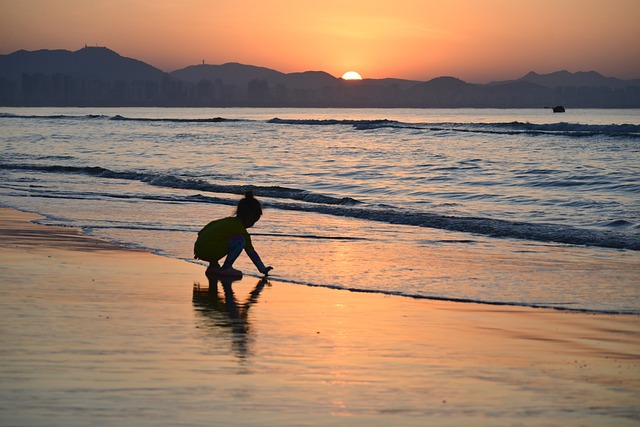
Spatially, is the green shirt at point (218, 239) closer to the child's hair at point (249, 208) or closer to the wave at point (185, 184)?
the child's hair at point (249, 208)

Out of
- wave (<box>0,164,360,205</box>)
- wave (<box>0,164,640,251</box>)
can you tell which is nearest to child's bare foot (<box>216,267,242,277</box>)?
wave (<box>0,164,640,251</box>)

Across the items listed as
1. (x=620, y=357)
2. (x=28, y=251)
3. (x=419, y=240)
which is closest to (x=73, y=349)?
(x=620, y=357)

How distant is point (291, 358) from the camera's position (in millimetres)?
6508

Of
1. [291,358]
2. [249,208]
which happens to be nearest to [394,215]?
[249,208]

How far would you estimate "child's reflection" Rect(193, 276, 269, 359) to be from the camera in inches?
285

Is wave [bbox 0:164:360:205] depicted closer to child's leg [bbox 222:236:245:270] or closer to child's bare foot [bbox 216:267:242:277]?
child's leg [bbox 222:236:245:270]

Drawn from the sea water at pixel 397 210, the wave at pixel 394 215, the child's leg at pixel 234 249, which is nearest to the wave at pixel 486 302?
the sea water at pixel 397 210

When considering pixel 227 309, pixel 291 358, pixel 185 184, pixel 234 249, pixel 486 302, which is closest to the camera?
pixel 291 358

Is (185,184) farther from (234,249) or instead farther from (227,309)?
(227,309)

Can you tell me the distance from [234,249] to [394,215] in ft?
27.8

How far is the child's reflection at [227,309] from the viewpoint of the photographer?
7.23m

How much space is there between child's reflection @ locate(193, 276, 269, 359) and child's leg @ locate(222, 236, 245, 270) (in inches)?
10.0

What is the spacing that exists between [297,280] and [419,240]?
4690mm

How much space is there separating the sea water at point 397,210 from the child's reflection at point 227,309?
0.92m
